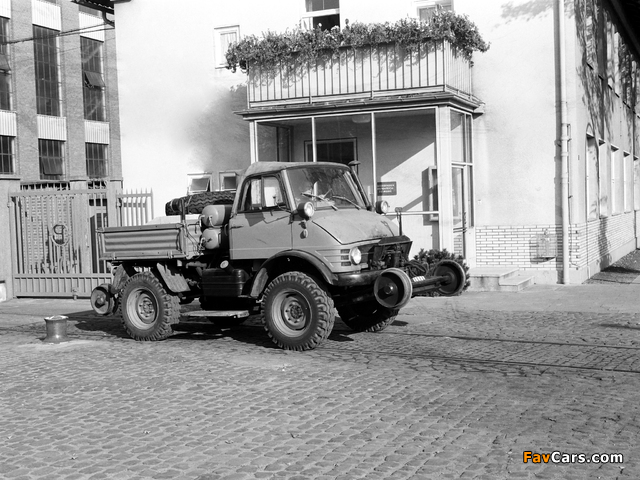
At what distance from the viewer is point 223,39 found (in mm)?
18578

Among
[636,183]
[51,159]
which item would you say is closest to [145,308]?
[636,183]

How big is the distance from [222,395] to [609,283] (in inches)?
426

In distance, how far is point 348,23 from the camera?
650 inches

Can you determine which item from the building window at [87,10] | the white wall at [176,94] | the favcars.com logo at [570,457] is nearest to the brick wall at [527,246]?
the white wall at [176,94]

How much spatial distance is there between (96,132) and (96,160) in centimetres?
164

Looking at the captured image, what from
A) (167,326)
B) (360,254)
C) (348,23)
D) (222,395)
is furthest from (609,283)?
(222,395)

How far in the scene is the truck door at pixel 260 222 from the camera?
388 inches

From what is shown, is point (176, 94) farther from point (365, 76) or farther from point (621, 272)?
point (621, 272)

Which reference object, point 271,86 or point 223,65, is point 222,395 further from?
point 223,65

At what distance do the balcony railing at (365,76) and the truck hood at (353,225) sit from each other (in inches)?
235

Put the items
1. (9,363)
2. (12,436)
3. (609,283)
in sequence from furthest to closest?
1. (609,283)
2. (9,363)
3. (12,436)

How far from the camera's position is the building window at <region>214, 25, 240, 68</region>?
18422mm

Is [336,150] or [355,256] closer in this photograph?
[355,256]

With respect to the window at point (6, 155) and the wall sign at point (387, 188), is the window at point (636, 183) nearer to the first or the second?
the wall sign at point (387, 188)
